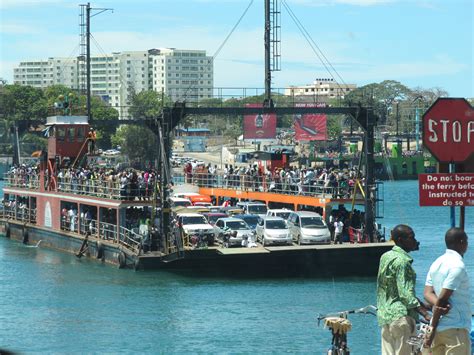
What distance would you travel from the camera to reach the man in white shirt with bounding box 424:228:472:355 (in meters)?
11.2

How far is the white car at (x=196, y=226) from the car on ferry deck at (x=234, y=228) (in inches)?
13.3

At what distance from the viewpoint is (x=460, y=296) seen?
37.1ft

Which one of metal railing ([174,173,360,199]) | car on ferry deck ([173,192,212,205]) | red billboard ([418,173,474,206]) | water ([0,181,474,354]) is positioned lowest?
water ([0,181,474,354])

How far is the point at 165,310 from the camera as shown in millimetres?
32625

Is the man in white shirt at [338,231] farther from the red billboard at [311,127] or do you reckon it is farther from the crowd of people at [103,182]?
the red billboard at [311,127]

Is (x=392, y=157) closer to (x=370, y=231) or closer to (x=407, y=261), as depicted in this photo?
(x=370, y=231)

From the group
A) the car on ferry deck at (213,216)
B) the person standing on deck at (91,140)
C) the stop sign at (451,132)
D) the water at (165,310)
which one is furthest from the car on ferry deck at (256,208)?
the stop sign at (451,132)

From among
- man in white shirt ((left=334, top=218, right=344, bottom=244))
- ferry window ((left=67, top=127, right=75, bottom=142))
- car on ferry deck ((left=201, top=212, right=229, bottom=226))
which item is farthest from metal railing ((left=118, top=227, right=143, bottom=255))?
ferry window ((left=67, top=127, right=75, bottom=142))

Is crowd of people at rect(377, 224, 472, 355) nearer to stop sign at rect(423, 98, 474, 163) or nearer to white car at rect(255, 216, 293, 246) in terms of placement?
stop sign at rect(423, 98, 474, 163)

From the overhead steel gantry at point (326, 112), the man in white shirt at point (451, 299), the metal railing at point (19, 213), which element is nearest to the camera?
the man in white shirt at point (451, 299)

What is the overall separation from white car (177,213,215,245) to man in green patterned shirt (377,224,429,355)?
2655 cm

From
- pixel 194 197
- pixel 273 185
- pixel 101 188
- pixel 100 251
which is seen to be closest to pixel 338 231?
pixel 100 251

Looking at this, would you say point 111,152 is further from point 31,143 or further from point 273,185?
point 273,185

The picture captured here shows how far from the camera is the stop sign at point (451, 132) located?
15055 mm
